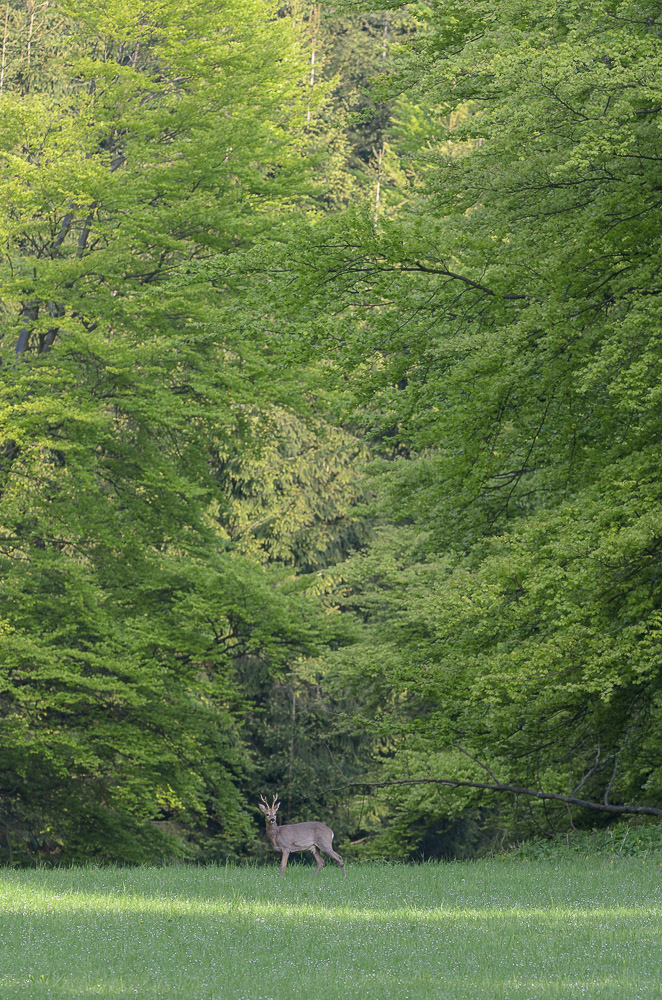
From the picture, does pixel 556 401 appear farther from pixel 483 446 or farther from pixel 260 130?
pixel 260 130

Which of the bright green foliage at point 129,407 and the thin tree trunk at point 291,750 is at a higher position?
the bright green foliage at point 129,407

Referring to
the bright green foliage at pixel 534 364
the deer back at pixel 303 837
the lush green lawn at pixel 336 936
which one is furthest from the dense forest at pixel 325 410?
the lush green lawn at pixel 336 936

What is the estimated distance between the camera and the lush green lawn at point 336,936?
6.33 metres

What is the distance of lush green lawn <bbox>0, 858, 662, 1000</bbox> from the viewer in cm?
633

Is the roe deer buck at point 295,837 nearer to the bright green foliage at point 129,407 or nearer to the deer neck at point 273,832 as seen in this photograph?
the deer neck at point 273,832

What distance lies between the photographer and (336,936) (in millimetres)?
7953

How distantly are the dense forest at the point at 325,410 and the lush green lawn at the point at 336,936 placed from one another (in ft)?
9.15

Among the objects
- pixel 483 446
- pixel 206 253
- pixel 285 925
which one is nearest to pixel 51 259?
pixel 206 253

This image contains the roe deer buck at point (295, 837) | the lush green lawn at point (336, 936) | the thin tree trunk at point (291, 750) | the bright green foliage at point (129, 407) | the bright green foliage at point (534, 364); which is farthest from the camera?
the thin tree trunk at point (291, 750)

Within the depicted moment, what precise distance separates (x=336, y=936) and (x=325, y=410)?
13414 mm

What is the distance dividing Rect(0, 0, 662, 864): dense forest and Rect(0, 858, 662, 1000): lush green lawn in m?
2.79

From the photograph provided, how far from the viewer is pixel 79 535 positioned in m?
20.3

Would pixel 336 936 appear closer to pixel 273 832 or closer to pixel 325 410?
pixel 273 832

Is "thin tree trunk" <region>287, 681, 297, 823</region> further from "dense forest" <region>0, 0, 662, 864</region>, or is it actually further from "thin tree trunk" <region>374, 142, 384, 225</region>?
"thin tree trunk" <region>374, 142, 384, 225</region>
